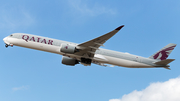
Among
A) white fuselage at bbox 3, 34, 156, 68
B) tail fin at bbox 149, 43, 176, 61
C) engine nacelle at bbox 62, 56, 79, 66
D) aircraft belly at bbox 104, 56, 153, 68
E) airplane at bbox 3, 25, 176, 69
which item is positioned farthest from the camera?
engine nacelle at bbox 62, 56, 79, 66

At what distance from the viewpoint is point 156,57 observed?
121 ft

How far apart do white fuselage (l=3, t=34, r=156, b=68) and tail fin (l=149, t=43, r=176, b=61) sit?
2.01 m

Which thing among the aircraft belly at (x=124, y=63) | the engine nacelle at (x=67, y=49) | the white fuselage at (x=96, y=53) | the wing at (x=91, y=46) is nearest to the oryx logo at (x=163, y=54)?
the white fuselage at (x=96, y=53)

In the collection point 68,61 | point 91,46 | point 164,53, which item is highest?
point 164,53

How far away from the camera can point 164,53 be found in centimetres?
3712

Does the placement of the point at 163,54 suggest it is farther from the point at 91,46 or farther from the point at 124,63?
the point at 91,46

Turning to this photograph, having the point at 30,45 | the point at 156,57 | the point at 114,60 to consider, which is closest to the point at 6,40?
the point at 30,45

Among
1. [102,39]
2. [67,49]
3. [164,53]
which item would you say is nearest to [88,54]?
[67,49]

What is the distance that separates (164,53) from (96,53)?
1274cm

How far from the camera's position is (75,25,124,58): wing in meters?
29.6

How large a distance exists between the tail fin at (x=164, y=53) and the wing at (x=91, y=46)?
11.8 metres

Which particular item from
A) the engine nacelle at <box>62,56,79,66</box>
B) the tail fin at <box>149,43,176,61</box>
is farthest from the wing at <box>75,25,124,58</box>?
the tail fin at <box>149,43,176,61</box>

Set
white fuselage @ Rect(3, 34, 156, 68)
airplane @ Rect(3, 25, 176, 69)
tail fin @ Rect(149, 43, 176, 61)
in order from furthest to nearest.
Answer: tail fin @ Rect(149, 43, 176, 61) → white fuselage @ Rect(3, 34, 156, 68) → airplane @ Rect(3, 25, 176, 69)

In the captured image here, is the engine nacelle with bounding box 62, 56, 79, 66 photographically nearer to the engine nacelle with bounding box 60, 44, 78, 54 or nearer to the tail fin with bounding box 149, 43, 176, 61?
the engine nacelle with bounding box 60, 44, 78, 54
